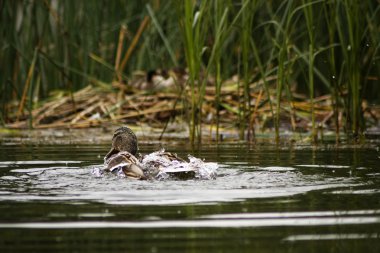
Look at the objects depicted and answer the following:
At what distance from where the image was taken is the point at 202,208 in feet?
17.9

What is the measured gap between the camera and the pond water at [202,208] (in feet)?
14.4

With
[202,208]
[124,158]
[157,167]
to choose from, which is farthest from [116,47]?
[202,208]

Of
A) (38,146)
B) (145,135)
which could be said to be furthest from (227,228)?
(145,135)

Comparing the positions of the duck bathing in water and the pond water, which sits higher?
the duck bathing in water

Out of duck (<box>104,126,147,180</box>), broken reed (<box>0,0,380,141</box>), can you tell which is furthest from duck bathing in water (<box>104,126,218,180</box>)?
broken reed (<box>0,0,380,141</box>)

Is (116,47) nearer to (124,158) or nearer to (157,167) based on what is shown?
(124,158)

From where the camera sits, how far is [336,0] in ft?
28.9

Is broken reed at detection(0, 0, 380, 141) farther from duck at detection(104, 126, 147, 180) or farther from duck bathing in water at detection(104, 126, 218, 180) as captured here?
duck bathing in water at detection(104, 126, 218, 180)

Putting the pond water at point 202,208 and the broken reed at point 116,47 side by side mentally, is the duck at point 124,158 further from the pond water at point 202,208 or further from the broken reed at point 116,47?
the broken reed at point 116,47

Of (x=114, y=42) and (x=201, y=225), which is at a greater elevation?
(x=114, y=42)

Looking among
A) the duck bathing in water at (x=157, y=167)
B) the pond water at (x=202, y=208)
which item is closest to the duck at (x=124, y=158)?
the duck bathing in water at (x=157, y=167)

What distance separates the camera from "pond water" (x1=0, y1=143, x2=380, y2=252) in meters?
4.39

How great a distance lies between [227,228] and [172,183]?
1828mm

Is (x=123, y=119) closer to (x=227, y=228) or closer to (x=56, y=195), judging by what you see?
(x=56, y=195)
